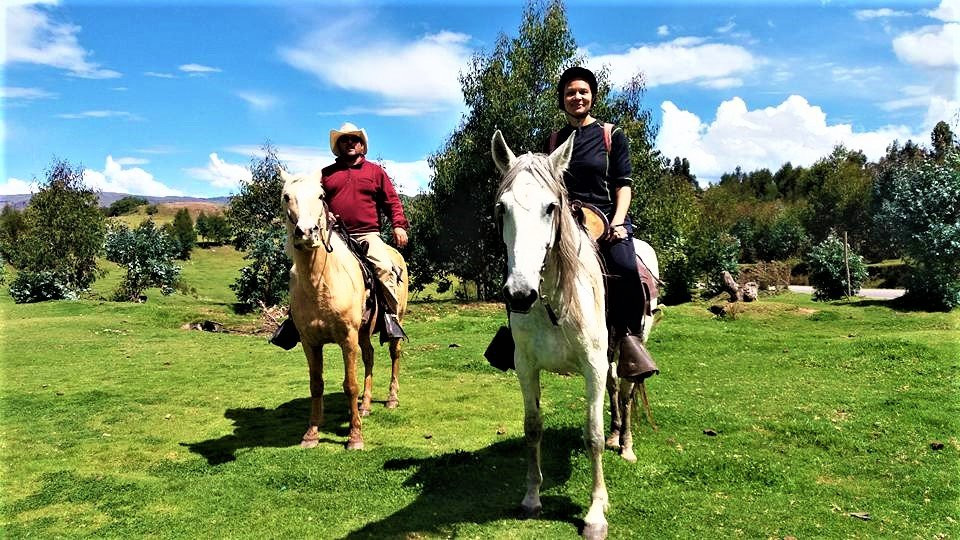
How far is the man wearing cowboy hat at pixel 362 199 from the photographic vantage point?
7.26m

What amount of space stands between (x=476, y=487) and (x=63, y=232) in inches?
1136

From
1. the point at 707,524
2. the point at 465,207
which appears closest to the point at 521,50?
the point at 465,207

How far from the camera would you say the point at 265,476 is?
5.48 meters

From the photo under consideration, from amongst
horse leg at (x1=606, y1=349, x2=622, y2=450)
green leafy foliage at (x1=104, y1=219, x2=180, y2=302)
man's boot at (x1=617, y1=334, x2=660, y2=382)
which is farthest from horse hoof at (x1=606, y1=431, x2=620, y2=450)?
green leafy foliage at (x1=104, y1=219, x2=180, y2=302)

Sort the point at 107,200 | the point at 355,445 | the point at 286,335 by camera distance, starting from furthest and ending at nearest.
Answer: the point at 107,200 → the point at 286,335 → the point at 355,445

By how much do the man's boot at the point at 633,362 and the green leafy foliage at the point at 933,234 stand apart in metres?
17.8

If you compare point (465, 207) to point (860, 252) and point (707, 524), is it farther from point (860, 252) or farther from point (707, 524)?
point (860, 252)

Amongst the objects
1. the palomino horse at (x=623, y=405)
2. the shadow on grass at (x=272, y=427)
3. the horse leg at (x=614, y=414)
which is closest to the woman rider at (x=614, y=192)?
the palomino horse at (x=623, y=405)

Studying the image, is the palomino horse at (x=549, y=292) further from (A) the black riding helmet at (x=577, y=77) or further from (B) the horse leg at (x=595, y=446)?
(A) the black riding helmet at (x=577, y=77)

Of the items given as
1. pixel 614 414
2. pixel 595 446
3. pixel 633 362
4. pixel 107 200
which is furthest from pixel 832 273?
pixel 107 200

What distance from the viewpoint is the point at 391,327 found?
24.1 feet

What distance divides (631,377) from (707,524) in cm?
127

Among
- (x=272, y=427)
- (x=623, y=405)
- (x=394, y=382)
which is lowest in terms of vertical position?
(x=272, y=427)

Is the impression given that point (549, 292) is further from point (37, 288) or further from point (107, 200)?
point (107, 200)
